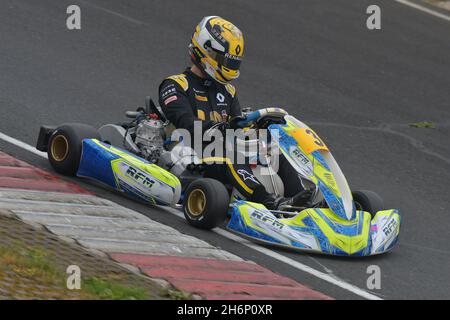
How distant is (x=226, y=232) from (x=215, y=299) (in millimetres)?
1775

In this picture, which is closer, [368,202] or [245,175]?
[245,175]

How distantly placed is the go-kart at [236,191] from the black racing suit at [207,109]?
105 millimetres

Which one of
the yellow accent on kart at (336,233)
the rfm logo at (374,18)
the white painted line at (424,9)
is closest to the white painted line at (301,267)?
the yellow accent on kart at (336,233)

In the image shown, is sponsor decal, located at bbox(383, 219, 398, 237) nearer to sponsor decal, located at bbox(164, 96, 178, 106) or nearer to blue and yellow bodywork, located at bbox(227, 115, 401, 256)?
blue and yellow bodywork, located at bbox(227, 115, 401, 256)

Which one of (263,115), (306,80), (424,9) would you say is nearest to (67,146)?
(263,115)

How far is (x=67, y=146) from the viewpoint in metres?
8.95

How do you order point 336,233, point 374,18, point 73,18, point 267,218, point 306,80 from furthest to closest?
point 374,18 → point 73,18 → point 306,80 → point 267,218 → point 336,233

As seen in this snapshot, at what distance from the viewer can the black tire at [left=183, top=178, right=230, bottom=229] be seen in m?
7.97

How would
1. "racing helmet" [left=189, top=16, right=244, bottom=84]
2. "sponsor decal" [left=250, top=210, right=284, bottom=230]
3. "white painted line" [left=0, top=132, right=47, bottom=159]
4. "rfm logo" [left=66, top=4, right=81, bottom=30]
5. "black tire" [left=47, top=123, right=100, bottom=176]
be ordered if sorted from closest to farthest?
"sponsor decal" [left=250, top=210, right=284, bottom=230] → "racing helmet" [left=189, top=16, right=244, bottom=84] → "black tire" [left=47, top=123, right=100, bottom=176] → "white painted line" [left=0, top=132, right=47, bottom=159] → "rfm logo" [left=66, top=4, right=81, bottom=30]

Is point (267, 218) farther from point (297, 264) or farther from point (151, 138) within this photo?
point (151, 138)

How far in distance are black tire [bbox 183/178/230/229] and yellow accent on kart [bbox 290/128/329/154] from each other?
650 mm

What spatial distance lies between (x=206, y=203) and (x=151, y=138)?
111 centimetres

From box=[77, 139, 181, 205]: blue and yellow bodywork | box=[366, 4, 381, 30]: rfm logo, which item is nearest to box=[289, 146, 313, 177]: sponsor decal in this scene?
box=[77, 139, 181, 205]: blue and yellow bodywork
